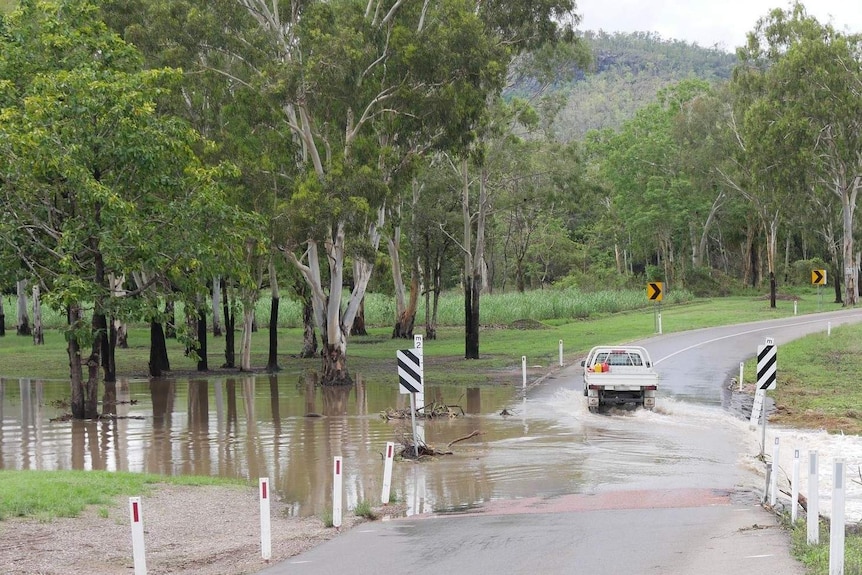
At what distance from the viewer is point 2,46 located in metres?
25.4

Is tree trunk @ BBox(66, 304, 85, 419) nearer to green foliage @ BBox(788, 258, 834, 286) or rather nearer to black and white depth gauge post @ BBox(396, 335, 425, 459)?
black and white depth gauge post @ BBox(396, 335, 425, 459)

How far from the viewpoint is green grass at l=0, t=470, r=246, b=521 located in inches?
537

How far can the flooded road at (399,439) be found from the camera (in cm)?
1745

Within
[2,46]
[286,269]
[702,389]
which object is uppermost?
[2,46]

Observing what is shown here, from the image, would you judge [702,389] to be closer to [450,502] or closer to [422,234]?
[450,502]

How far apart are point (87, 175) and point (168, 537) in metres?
12.1

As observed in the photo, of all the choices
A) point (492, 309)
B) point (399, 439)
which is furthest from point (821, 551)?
point (492, 309)

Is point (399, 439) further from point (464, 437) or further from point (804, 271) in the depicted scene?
point (804, 271)

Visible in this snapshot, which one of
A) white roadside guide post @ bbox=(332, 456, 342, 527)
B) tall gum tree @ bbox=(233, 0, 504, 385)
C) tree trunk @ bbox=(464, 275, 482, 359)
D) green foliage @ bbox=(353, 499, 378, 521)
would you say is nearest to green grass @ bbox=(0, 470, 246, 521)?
white roadside guide post @ bbox=(332, 456, 342, 527)

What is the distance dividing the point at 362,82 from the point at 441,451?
647 inches

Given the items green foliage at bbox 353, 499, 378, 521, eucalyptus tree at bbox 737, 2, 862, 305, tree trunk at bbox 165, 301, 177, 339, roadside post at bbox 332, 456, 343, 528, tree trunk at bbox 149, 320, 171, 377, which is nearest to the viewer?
roadside post at bbox 332, 456, 343, 528

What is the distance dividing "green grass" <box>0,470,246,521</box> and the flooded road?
204cm

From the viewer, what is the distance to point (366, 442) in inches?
890

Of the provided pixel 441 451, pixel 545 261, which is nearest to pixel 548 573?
pixel 441 451
